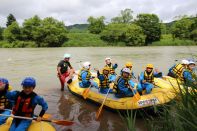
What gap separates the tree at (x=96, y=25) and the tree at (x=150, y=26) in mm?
7612

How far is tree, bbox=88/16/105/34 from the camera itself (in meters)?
58.1

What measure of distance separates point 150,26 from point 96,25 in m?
11.8

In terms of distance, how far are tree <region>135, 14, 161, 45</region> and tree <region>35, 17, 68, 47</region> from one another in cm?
1441

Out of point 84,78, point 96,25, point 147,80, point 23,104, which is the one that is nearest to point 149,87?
point 147,80

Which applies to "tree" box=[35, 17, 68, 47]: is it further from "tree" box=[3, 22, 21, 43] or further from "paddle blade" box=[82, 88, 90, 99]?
"paddle blade" box=[82, 88, 90, 99]

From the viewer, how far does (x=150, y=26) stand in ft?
172

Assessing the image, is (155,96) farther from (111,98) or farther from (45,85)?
(45,85)

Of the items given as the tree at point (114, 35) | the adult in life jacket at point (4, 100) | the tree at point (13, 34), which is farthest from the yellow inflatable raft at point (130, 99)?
the tree at point (13, 34)

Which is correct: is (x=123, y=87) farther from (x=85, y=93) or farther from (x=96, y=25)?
(x=96, y=25)

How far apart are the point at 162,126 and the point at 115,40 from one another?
4474 centimetres

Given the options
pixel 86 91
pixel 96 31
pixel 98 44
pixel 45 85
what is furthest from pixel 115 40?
pixel 86 91

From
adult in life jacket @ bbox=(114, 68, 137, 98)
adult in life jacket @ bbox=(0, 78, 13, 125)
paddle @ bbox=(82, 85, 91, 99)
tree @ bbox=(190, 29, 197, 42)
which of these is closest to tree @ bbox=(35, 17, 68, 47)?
paddle @ bbox=(82, 85, 91, 99)

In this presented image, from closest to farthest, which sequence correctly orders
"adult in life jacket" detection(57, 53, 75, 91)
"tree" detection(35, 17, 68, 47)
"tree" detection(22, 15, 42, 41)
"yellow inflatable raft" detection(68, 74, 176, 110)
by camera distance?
"yellow inflatable raft" detection(68, 74, 176, 110), "adult in life jacket" detection(57, 53, 75, 91), "tree" detection(35, 17, 68, 47), "tree" detection(22, 15, 42, 41)

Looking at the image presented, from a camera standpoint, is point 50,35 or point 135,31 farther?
point 135,31
